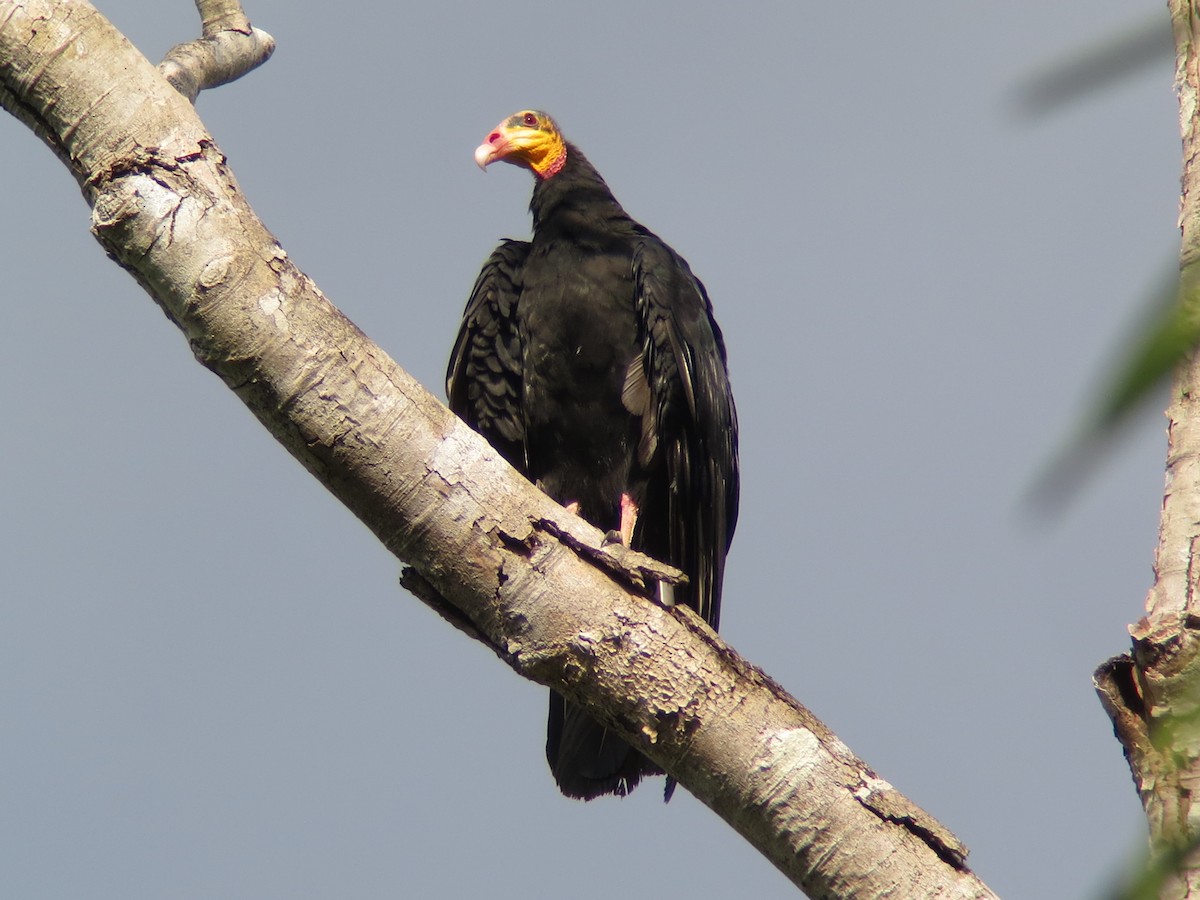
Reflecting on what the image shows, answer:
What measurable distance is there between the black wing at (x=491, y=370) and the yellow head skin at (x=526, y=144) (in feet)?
3.62

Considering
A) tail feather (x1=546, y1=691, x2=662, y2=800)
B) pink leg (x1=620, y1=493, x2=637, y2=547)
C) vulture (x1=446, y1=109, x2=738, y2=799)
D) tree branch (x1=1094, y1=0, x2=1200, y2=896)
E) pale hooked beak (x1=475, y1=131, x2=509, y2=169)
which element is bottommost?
tail feather (x1=546, y1=691, x2=662, y2=800)

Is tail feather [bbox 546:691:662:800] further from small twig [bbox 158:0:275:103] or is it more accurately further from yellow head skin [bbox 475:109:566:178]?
yellow head skin [bbox 475:109:566:178]

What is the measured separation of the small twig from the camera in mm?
2912

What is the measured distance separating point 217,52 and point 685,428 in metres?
1.80

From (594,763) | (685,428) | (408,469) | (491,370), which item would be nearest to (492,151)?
(491,370)

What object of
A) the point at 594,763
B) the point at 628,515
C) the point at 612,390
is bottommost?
the point at 594,763

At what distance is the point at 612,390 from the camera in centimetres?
411

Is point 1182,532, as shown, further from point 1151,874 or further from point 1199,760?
point 1151,874

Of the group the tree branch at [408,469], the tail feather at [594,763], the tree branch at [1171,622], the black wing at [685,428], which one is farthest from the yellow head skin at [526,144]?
the tree branch at [1171,622]

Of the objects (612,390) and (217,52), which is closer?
(217,52)

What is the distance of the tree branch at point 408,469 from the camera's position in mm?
1977

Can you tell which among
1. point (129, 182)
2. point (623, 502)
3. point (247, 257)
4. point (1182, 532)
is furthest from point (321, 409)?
point (623, 502)

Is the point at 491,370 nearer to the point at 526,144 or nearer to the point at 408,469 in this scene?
the point at 526,144

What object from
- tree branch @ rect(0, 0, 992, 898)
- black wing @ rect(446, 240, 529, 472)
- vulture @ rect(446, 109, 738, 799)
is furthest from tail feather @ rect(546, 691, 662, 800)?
tree branch @ rect(0, 0, 992, 898)
